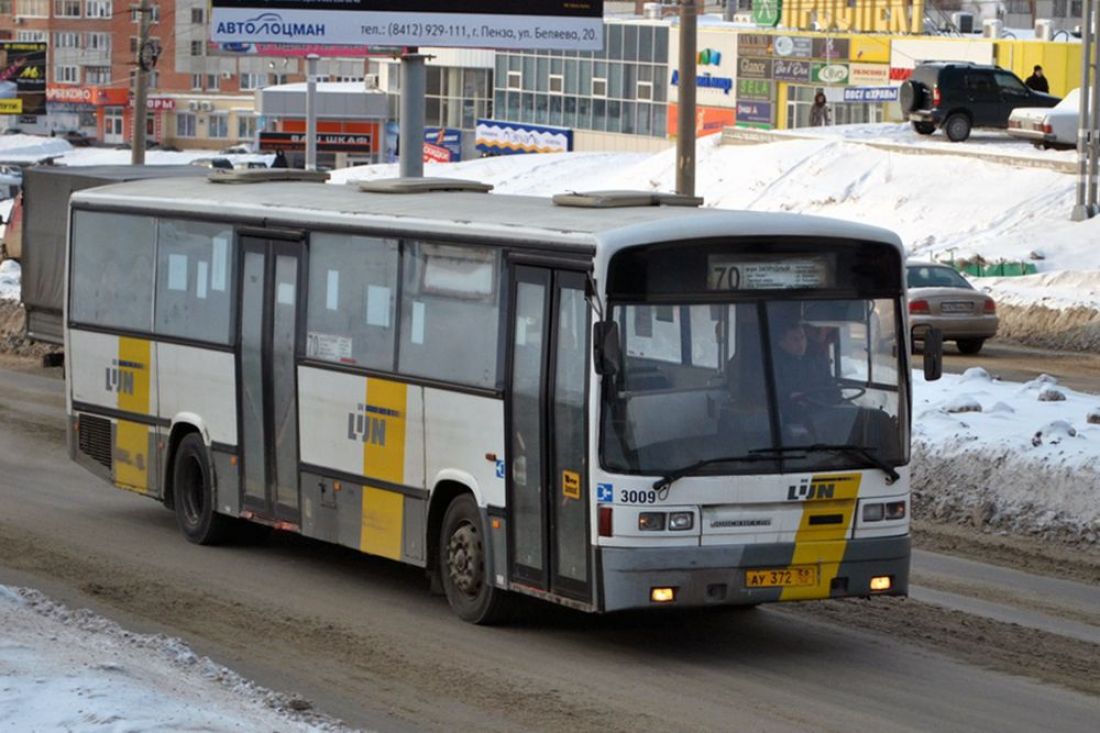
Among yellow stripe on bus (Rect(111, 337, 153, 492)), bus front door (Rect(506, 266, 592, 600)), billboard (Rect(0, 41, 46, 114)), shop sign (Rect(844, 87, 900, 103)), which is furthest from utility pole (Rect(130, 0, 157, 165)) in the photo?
billboard (Rect(0, 41, 46, 114))

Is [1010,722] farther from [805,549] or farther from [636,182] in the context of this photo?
[636,182]

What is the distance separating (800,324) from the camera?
1201 cm

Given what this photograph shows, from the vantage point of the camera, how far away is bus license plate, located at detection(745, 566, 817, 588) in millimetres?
11664

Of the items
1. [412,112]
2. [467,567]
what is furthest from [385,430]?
[412,112]

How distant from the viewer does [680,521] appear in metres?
11.5

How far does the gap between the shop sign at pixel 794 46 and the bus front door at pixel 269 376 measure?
257 feet

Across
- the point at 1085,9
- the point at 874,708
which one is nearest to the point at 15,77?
the point at 1085,9

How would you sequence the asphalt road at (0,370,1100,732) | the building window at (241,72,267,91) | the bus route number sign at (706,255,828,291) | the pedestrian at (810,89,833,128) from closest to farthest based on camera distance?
the asphalt road at (0,370,1100,732), the bus route number sign at (706,255,828,291), the pedestrian at (810,89,833,128), the building window at (241,72,267,91)

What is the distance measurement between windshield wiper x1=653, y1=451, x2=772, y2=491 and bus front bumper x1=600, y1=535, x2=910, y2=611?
0.35 metres

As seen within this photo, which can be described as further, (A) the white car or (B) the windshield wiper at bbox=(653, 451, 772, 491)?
(A) the white car

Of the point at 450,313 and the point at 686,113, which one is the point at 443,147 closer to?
the point at 686,113

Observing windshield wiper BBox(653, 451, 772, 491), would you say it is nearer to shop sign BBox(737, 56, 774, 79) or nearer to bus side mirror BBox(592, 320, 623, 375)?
bus side mirror BBox(592, 320, 623, 375)

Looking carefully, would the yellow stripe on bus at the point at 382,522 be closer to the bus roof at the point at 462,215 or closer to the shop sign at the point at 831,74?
the bus roof at the point at 462,215

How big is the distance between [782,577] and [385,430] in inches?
123
